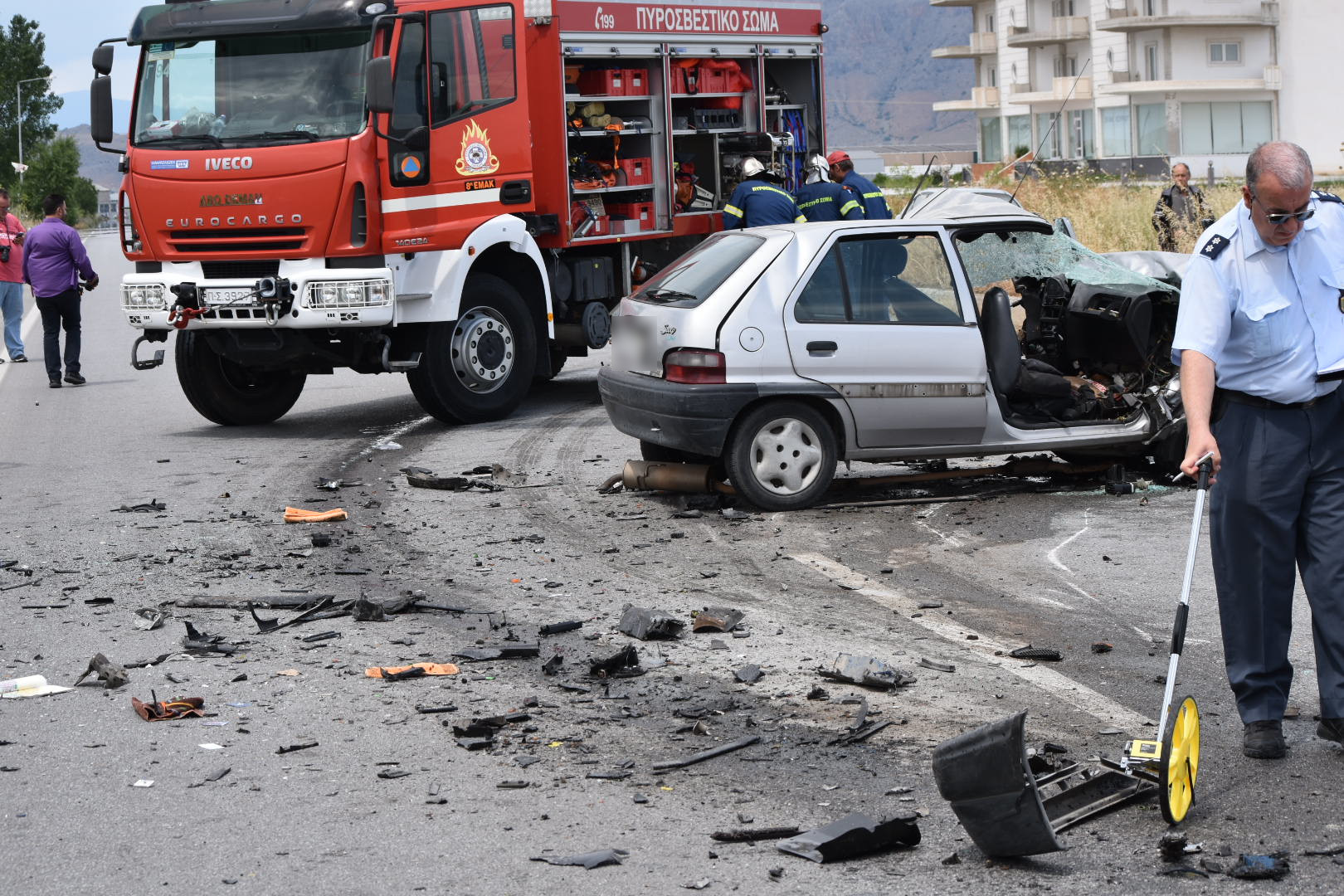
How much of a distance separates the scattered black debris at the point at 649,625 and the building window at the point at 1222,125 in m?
69.7

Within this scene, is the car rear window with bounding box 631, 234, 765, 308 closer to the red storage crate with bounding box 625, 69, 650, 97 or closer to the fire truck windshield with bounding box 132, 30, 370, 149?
the fire truck windshield with bounding box 132, 30, 370, 149

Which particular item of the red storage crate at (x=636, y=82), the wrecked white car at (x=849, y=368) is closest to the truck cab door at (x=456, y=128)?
the red storage crate at (x=636, y=82)

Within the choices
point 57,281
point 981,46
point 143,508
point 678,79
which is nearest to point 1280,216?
point 143,508

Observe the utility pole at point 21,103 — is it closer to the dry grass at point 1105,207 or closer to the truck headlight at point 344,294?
the dry grass at point 1105,207

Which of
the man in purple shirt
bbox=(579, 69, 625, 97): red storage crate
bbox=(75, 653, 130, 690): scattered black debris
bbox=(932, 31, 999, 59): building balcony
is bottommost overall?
bbox=(75, 653, 130, 690): scattered black debris

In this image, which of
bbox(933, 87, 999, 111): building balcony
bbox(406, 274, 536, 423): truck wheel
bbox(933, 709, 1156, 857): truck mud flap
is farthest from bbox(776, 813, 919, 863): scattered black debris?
bbox(933, 87, 999, 111): building balcony

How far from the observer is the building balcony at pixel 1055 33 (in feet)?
253

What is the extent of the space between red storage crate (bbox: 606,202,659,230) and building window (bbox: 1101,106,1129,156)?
6354 centimetres

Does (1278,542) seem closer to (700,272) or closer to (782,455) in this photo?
(782,455)

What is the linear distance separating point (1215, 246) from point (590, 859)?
8.86ft

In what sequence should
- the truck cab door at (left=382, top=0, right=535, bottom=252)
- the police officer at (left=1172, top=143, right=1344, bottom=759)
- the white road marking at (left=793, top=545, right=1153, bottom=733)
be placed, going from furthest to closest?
1. the truck cab door at (left=382, top=0, right=535, bottom=252)
2. the white road marking at (left=793, top=545, right=1153, bottom=733)
3. the police officer at (left=1172, top=143, right=1344, bottom=759)

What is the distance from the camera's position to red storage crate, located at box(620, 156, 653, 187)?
47.4 ft

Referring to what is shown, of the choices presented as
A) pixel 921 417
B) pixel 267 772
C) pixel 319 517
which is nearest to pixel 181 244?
pixel 319 517

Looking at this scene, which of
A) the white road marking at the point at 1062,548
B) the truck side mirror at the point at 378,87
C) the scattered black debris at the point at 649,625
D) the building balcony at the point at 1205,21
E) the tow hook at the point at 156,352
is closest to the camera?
the scattered black debris at the point at 649,625
